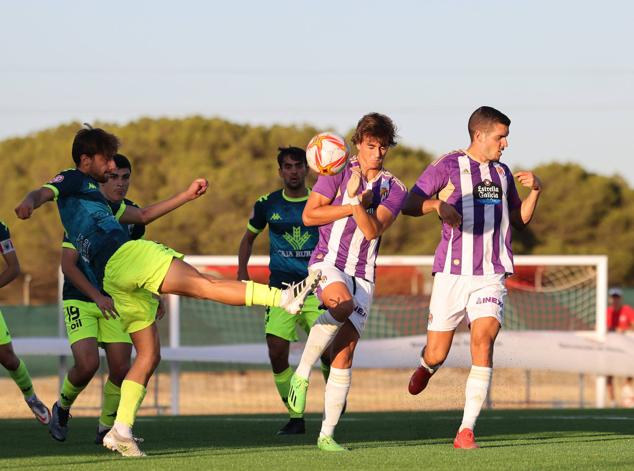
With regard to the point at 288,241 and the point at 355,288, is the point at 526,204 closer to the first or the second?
the point at 355,288

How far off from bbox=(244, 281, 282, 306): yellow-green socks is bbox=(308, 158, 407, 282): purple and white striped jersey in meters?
1.01

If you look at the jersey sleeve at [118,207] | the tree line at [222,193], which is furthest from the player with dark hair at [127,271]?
the tree line at [222,193]

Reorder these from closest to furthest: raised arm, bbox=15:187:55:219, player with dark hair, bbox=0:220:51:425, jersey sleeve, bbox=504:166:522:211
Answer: raised arm, bbox=15:187:55:219 → jersey sleeve, bbox=504:166:522:211 → player with dark hair, bbox=0:220:51:425

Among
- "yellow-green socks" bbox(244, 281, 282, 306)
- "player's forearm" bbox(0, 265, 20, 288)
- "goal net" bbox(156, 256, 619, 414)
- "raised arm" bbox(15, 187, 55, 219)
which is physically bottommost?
"goal net" bbox(156, 256, 619, 414)

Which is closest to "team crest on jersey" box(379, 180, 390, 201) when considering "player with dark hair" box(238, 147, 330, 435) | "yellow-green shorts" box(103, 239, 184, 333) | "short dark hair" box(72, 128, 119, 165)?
"yellow-green shorts" box(103, 239, 184, 333)

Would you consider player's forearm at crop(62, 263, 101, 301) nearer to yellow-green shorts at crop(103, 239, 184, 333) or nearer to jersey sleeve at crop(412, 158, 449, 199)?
yellow-green shorts at crop(103, 239, 184, 333)

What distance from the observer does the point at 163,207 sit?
28.0 feet

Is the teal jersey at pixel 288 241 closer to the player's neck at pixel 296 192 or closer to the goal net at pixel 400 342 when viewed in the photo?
the player's neck at pixel 296 192

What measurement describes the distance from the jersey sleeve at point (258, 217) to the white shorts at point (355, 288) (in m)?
2.72

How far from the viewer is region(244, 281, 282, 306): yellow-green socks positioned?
7.53 m

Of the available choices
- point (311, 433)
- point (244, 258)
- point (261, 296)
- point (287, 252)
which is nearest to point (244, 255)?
point (244, 258)

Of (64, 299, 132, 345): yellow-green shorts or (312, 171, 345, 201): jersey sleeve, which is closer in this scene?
(312, 171, 345, 201): jersey sleeve

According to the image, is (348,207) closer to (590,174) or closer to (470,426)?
(470,426)

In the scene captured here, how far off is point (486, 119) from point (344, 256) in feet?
4.20
